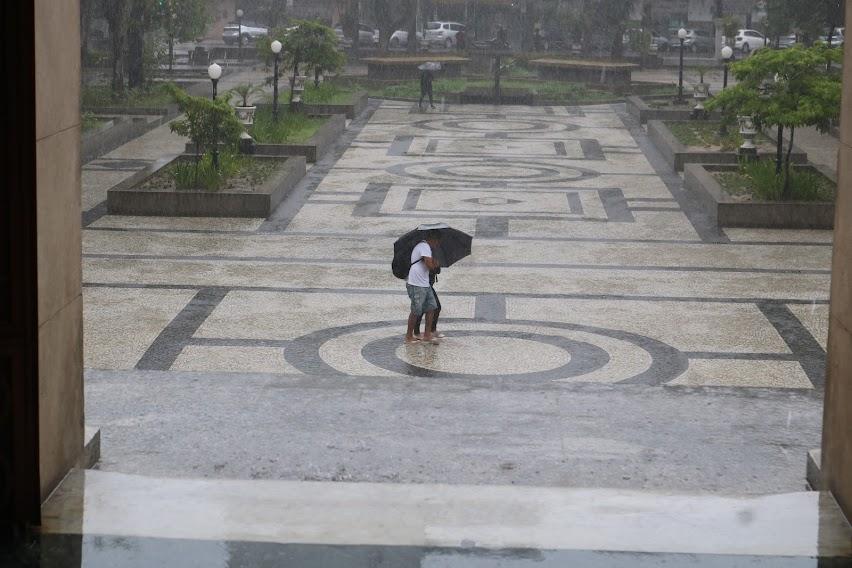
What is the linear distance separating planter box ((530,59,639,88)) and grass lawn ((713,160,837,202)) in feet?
70.6

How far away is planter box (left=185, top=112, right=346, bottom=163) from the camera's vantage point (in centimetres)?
2281

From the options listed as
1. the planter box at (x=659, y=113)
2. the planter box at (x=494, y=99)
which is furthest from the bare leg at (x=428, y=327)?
the planter box at (x=494, y=99)

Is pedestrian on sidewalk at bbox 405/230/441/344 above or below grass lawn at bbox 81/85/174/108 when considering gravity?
below

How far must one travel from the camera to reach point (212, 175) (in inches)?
738

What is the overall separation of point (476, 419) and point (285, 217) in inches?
369

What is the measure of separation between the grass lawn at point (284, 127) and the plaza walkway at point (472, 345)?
10.4ft

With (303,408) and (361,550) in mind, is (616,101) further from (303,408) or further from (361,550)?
(361,550)

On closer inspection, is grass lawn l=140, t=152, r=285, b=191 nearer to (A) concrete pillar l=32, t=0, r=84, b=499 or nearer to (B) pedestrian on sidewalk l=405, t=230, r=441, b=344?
(B) pedestrian on sidewalk l=405, t=230, r=441, b=344

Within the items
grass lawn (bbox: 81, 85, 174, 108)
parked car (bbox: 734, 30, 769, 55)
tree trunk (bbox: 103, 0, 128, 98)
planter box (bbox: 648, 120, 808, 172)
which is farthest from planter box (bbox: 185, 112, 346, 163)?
parked car (bbox: 734, 30, 769, 55)

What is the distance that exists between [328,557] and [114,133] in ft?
68.8

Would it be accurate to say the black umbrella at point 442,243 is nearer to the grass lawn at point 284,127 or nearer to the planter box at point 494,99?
Result: the grass lawn at point 284,127

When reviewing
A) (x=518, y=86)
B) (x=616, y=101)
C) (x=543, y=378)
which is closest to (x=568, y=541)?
(x=543, y=378)

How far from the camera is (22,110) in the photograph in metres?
5.95

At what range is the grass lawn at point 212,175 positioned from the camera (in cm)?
1870
